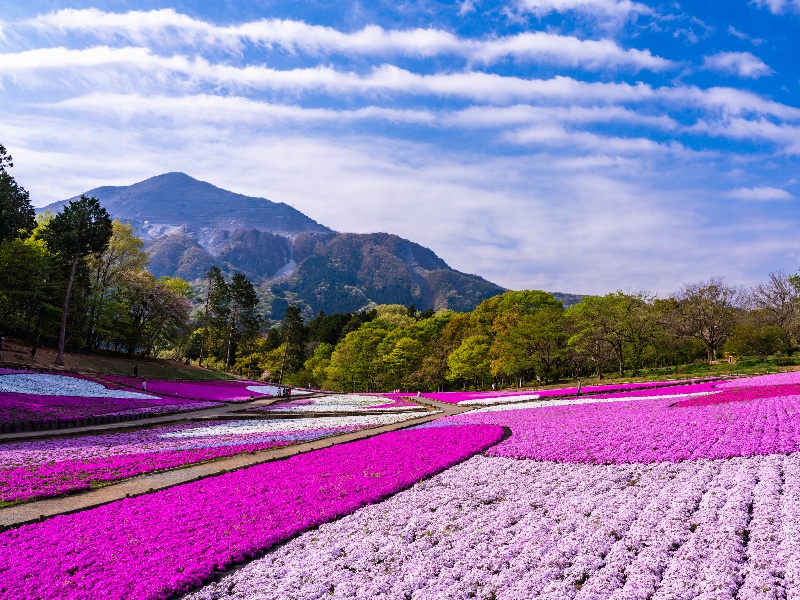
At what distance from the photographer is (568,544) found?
9383mm

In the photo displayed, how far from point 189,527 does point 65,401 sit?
26052 mm

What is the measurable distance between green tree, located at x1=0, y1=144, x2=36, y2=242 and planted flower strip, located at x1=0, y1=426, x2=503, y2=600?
2142 inches

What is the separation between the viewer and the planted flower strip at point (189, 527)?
873cm

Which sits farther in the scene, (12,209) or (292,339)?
(292,339)

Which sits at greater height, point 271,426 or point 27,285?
point 27,285

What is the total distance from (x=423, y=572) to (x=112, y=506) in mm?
8570

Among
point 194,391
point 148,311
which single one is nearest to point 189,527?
point 194,391

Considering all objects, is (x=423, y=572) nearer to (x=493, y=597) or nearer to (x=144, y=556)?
(x=493, y=597)

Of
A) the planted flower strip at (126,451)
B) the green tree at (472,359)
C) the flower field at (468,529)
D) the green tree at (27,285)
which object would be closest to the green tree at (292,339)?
the green tree at (472,359)

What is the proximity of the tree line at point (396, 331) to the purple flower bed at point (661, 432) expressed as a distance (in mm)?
32362

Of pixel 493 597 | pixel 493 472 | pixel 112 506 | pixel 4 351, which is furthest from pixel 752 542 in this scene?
pixel 4 351

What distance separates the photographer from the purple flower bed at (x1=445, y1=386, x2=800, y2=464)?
15414 mm

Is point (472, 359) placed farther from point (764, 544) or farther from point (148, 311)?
point (764, 544)

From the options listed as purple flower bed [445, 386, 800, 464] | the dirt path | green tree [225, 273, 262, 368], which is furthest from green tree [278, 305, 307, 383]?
purple flower bed [445, 386, 800, 464]
